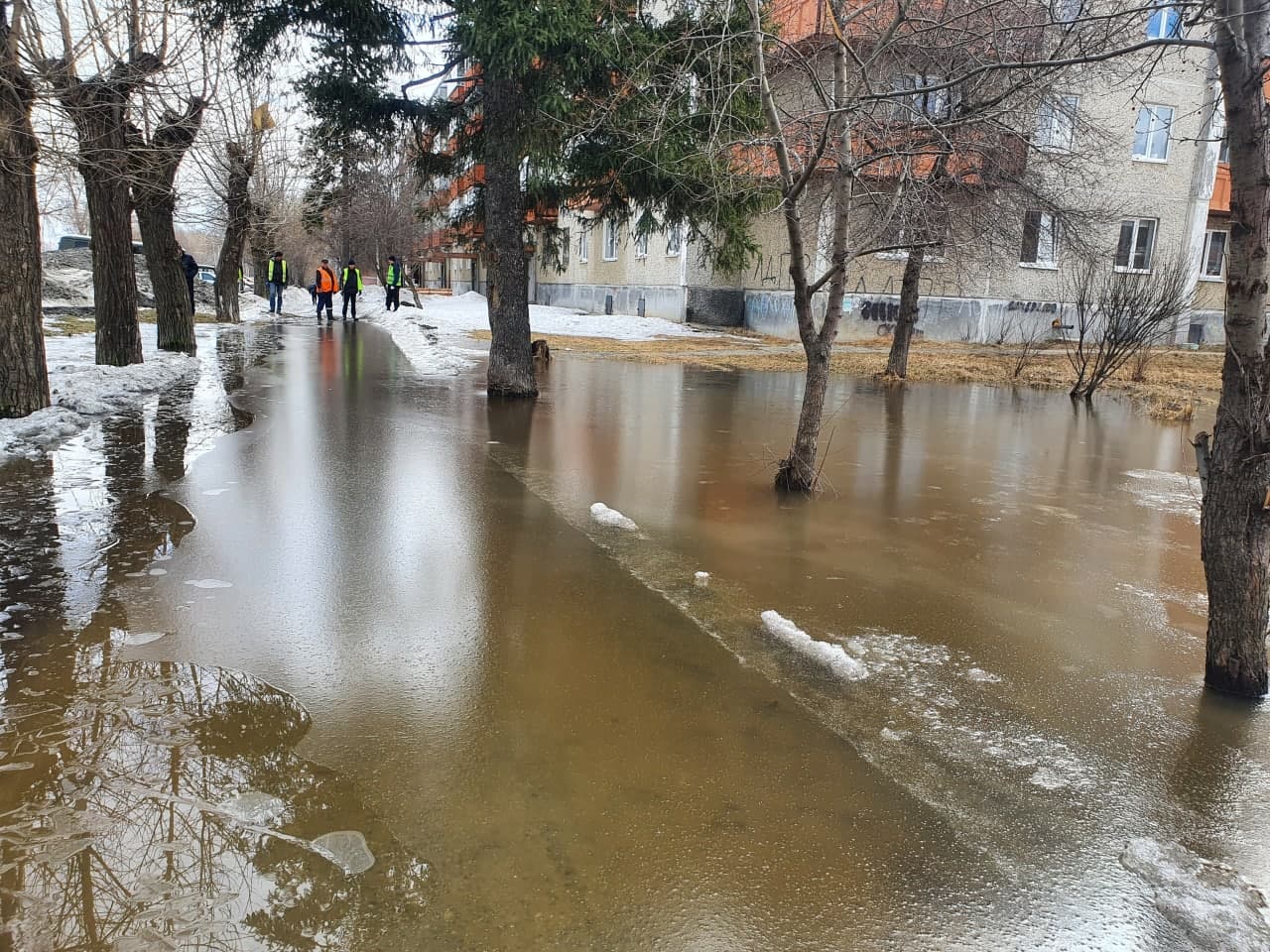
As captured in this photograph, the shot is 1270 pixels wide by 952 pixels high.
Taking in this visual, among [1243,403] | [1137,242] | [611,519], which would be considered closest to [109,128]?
[611,519]

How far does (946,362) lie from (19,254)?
718 inches

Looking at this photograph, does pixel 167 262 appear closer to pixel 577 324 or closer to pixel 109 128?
pixel 109 128

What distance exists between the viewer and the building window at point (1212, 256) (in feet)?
96.6

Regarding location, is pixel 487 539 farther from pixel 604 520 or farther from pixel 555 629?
pixel 555 629

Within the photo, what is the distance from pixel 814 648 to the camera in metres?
4.43

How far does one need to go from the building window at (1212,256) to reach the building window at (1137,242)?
2.53 metres

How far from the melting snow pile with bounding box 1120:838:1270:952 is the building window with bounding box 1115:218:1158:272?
97.0ft

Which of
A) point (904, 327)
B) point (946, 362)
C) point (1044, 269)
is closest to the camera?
point (904, 327)

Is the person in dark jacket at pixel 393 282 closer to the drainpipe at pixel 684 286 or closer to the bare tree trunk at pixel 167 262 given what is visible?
the drainpipe at pixel 684 286

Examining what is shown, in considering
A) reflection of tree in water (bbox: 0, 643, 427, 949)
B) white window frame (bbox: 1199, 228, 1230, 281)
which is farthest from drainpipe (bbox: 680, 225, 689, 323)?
reflection of tree in water (bbox: 0, 643, 427, 949)

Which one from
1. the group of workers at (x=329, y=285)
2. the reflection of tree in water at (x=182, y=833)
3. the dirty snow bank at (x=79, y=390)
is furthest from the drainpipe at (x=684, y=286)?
the reflection of tree in water at (x=182, y=833)

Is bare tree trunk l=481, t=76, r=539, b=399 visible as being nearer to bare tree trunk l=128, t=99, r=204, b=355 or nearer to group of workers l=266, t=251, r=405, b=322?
bare tree trunk l=128, t=99, r=204, b=355

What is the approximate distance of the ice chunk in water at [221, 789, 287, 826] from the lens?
114 inches

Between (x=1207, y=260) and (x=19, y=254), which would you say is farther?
(x=1207, y=260)
